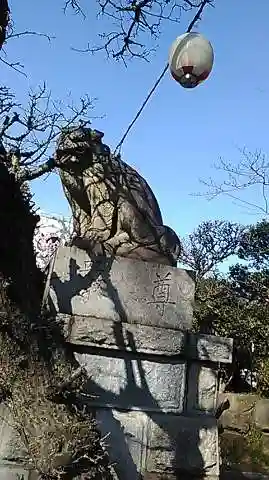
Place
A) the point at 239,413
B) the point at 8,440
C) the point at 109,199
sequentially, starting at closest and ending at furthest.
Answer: the point at 8,440 < the point at 109,199 < the point at 239,413

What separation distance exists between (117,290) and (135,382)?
0.53 m

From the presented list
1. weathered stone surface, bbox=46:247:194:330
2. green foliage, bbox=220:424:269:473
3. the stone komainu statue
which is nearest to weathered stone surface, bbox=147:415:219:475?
weathered stone surface, bbox=46:247:194:330

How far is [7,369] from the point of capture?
2.78 metres

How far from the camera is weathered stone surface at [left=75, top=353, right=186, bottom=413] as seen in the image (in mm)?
3447

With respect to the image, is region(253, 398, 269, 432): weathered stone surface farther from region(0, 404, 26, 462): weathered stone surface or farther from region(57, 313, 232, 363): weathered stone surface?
region(0, 404, 26, 462): weathered stone surface

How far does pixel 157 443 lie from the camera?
3.52m

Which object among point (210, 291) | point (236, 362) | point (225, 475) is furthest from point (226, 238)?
point (225, 475)

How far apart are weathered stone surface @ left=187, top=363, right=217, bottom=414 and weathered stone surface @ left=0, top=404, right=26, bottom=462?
1.16 metres

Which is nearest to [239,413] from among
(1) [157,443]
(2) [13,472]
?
(1) [157,443]

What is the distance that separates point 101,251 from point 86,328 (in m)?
0.48

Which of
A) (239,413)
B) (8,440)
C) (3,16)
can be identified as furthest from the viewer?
(239,413)

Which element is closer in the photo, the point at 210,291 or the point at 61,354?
the point at 61,354

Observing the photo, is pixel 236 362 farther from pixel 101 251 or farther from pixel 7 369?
pixel 7 369

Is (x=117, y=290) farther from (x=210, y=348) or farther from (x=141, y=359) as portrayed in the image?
(x=210, y=348)
